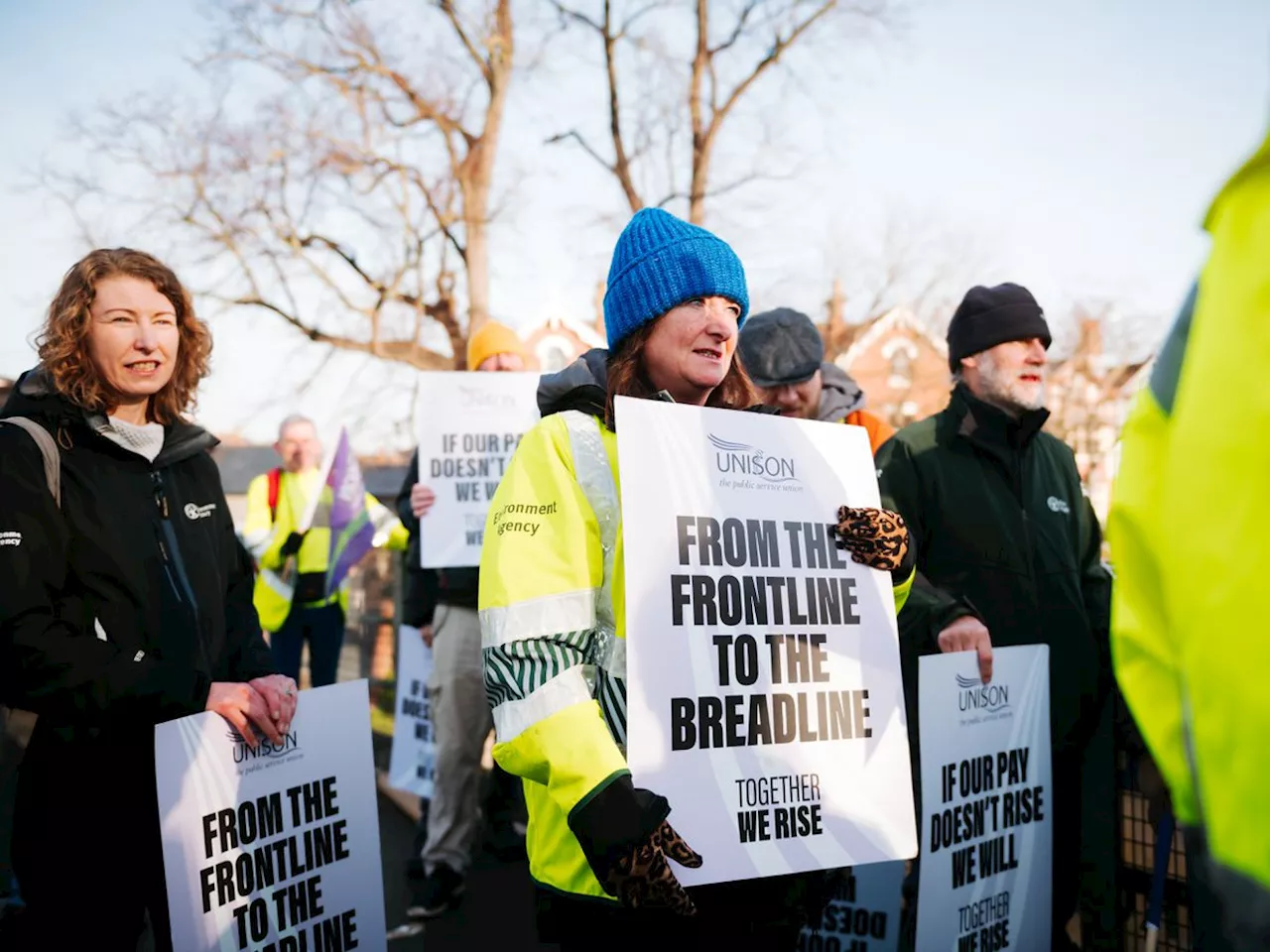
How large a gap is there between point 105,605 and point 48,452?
375 mm

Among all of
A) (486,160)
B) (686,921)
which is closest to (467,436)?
(686,921)

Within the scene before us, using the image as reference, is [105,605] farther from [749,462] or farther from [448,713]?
[448,713]

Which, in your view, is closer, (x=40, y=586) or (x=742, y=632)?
(x=742, y=632)

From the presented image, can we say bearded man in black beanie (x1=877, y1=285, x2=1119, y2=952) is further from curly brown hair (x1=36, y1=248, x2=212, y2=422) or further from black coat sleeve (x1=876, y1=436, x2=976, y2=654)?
curly brown hair (x1=36, y1=248, x2=212, y2=422)

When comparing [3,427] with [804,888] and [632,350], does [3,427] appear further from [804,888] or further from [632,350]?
[804,888]

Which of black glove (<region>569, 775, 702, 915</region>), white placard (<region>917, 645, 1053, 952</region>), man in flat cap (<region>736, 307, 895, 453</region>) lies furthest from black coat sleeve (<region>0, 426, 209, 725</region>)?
man in flat cap (<region>736, 307, 895, 453</region>)

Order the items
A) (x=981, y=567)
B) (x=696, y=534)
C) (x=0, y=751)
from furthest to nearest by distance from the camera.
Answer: (x=981, y=567) → (x=0, y=751) → (x=696, y=534)

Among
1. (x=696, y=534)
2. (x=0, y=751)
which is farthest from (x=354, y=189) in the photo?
(x=696, y=534)

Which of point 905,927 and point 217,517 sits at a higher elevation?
point 217,517

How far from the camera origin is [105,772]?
2.42 metres

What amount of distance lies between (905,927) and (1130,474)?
3622 millimetres

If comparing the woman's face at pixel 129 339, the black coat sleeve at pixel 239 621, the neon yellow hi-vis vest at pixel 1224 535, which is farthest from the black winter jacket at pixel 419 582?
the neon yellow hi-vis vest at pixel 1224 535

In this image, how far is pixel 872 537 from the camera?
2.27m

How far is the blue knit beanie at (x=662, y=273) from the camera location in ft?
7.47
